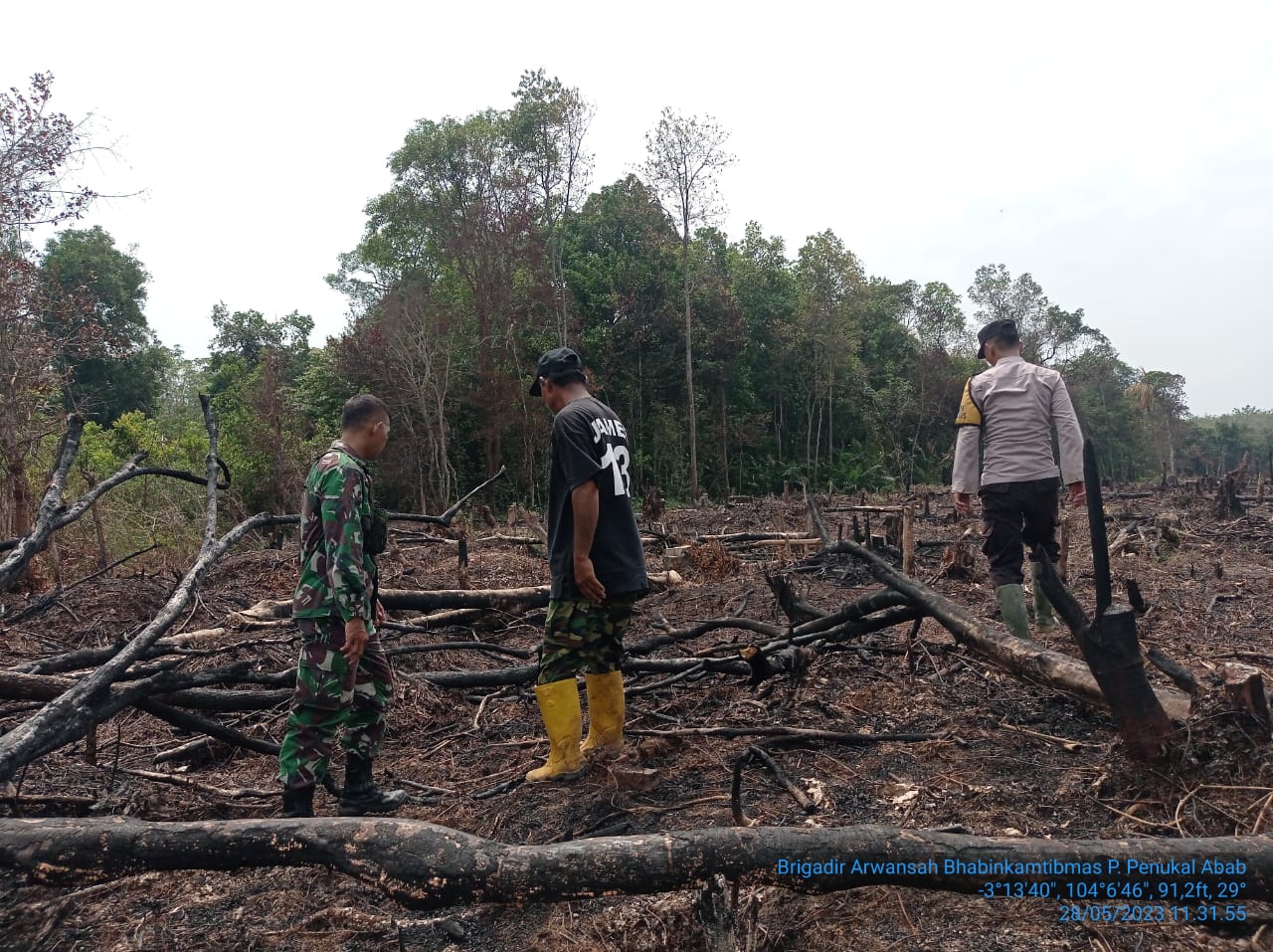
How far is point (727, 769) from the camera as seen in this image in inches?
127

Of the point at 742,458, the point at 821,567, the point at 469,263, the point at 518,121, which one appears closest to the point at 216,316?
the point at 469,263

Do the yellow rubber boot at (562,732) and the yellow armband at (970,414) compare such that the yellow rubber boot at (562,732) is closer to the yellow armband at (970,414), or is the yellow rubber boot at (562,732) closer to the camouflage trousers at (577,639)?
the camouflage trousers at (577,639)

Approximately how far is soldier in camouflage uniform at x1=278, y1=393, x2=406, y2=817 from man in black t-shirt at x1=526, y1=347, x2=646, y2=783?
0.72 m

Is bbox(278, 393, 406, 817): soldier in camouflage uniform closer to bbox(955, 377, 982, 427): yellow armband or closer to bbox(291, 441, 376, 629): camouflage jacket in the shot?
bbox(291, 441, 376, 629): camouflage jacket

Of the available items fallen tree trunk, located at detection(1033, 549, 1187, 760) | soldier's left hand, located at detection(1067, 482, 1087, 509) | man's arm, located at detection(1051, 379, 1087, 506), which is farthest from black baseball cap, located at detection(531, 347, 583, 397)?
soldier's left hand, located at detection(1067, 482, 1087, 509)

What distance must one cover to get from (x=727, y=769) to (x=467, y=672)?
205 centimetres

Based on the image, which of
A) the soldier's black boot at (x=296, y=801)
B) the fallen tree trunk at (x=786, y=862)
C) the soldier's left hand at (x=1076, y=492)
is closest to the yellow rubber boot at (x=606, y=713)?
the soldier's black boot at (x=296, y=801)

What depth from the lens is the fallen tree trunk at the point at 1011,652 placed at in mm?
2848

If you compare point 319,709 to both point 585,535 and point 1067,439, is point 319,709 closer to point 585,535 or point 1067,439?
point 585,535

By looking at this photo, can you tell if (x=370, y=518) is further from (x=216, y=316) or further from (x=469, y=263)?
(x=216, y=316)

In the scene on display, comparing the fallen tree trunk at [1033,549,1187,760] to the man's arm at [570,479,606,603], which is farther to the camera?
the man's arm at [570,479,606,603]

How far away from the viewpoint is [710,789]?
3064 millimetres

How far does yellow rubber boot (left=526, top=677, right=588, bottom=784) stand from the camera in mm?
3281

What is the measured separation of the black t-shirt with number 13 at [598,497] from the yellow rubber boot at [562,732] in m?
0.41
